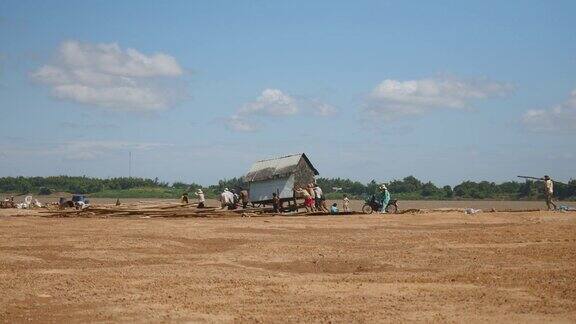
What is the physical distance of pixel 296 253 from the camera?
49.6 feet

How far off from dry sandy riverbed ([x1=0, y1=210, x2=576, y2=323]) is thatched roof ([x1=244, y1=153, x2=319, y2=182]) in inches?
590

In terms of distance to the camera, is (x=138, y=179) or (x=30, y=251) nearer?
(x=30, y=251)

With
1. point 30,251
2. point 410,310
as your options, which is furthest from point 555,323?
point 30,251

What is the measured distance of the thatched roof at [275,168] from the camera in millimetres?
35906

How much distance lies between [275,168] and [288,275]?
82.2ft

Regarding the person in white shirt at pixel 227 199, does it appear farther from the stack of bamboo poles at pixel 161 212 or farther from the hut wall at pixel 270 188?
the hut wall at pixel 270 188

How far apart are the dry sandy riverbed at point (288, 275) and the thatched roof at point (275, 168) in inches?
590

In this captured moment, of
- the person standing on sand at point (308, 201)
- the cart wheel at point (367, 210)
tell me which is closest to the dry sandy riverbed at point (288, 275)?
the cart wheel at point (367, 210)

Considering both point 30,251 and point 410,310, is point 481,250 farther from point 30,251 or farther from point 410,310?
point 30,251

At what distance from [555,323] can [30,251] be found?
11757 millimetres

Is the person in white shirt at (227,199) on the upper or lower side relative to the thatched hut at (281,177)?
lower

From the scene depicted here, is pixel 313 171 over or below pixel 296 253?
over

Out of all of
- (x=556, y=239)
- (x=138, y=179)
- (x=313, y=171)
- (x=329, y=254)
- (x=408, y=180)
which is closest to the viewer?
(x=329, y=254)

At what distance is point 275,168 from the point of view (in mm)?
36969
